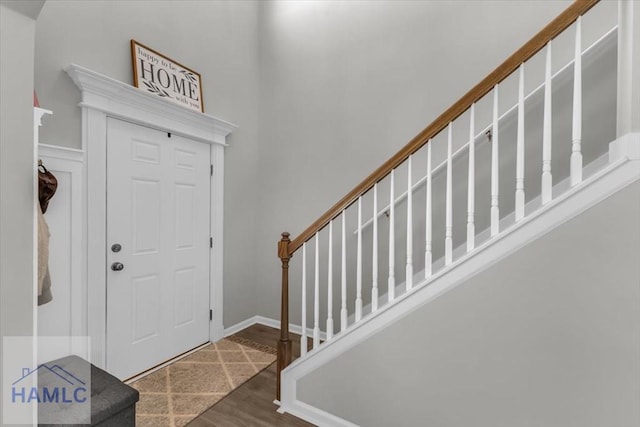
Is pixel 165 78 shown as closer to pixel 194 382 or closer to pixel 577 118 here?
pixel 194 382

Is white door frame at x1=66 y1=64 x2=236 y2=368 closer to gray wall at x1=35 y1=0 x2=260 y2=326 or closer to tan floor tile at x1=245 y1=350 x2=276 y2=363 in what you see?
gray wall at x1=35 y1=0 x2=260 y2=326

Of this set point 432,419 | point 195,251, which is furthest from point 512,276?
point 195,251

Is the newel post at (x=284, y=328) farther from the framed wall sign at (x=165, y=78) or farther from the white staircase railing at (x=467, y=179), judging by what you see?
the framed wall sign at (x=165, y=78)

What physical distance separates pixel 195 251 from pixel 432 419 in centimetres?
225

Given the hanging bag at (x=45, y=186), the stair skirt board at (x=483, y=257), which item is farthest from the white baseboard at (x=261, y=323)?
the hanging bag at (x=45, y=186)

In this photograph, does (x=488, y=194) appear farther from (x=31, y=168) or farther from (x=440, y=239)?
(x=31, y=168)

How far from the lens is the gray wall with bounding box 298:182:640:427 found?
113 centimetres

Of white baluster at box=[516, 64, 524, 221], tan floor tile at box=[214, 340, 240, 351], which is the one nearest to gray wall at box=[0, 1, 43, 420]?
white baluster at box=[516, 64, 524, 221]

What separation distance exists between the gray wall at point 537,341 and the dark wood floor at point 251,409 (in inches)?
27.7

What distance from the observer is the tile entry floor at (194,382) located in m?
1.78

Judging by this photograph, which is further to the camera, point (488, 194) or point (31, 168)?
point (488, 194)

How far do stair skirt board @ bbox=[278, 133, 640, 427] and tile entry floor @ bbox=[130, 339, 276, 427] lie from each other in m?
0.57

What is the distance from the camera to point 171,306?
95.7 inches

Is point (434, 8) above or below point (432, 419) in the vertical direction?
above
